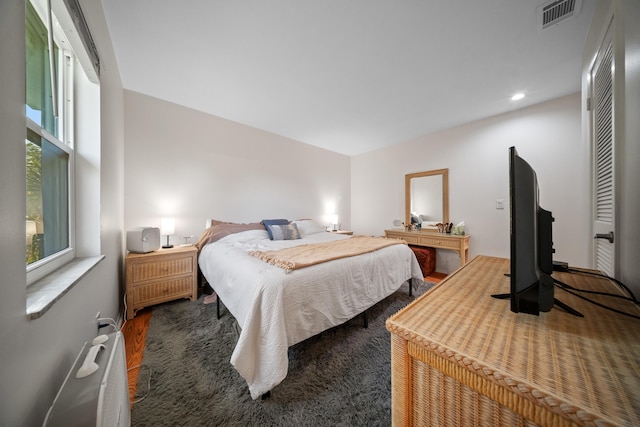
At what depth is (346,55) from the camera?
1831mm

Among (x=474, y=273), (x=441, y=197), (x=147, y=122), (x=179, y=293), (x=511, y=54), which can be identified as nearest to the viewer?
(x=474, y=273)

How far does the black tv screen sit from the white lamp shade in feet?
9.71

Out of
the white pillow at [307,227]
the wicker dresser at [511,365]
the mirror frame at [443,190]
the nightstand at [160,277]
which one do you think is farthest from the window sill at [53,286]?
the mirror frame at [443,190]

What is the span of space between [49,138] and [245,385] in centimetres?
173

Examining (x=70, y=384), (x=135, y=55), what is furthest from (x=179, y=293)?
(x=135, y=55)

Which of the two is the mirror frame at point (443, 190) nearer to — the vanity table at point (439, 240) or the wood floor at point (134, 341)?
the vanity table at point (439, 240)

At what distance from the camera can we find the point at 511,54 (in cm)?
179

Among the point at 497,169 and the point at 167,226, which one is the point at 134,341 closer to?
the point at 167,226

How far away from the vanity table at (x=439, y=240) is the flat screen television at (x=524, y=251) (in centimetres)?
257

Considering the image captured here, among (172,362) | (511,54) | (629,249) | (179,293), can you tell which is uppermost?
(511,54)

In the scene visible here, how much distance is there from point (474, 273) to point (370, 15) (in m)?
1.82

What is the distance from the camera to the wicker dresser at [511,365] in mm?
367

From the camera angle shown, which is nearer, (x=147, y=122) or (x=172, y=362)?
(x=172, y=362)

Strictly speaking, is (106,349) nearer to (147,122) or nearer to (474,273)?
(474,273)
